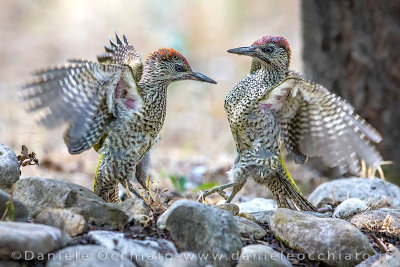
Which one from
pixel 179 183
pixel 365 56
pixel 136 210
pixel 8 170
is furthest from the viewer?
pixel 365 56

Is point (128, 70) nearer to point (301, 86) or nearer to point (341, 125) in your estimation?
point (301, 86)

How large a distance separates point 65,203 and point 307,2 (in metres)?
4.84

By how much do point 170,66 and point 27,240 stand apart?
2441mm

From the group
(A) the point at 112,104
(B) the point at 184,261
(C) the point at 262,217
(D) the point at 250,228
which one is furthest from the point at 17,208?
(C) the point at 262,217

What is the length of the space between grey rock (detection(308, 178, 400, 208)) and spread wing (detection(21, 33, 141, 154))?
2152 millimetres

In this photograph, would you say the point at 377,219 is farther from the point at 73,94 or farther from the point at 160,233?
the point at 73,94

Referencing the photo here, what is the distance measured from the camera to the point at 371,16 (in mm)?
6910

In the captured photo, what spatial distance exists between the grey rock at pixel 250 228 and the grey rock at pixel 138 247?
24.9 inches

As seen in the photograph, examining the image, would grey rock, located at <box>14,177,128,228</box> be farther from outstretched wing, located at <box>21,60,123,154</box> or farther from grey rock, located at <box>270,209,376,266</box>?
grey rock, located at <box>270,209,376,266</box>

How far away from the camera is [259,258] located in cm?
321

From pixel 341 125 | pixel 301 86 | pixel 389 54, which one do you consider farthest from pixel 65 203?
pixel 389 54

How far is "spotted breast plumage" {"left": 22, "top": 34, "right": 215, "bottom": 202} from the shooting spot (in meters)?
4.01

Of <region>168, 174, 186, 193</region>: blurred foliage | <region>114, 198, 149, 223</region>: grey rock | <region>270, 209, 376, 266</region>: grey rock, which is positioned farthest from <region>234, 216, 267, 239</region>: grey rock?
<region>168, 174, 186, 193</region>: blurred foliage

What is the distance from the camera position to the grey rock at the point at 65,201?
3.57 m
